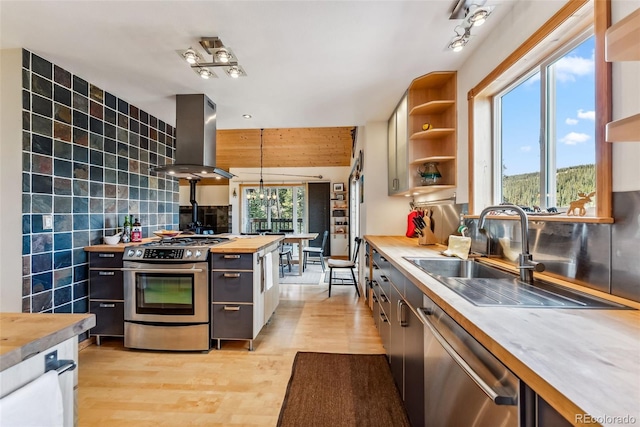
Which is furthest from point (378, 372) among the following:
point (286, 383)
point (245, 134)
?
point (245, 134)

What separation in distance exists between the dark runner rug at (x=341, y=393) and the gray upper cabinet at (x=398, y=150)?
1668 millimetres

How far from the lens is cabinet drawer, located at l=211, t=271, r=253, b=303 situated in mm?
2316

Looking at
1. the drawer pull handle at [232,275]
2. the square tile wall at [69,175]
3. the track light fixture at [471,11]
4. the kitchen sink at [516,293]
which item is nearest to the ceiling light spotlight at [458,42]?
the track light fixture at [471,11]

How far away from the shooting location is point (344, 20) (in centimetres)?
166

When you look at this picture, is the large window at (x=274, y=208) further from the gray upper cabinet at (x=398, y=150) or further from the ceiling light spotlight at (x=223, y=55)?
the ceiling light spotlight at (x=223, y=55)

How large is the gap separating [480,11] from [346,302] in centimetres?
318

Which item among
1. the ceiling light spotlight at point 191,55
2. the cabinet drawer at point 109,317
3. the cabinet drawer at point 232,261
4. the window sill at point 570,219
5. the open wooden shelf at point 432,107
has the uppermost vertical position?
the ceiling light spotlight at point 191,55

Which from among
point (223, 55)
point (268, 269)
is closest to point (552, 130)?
point (223, 55)

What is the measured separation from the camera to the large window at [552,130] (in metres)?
1.26

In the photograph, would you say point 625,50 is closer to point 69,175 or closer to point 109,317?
point 69,175

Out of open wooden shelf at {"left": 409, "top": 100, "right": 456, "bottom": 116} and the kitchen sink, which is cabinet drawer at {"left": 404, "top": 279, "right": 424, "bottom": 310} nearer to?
the kitchen sink

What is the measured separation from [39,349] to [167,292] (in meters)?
1.77

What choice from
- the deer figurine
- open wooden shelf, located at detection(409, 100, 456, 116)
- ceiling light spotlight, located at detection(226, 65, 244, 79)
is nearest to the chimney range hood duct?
ceiling light spotlight, located at detection(226, 65, 244, 79)

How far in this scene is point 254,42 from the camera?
1883 millimetres
